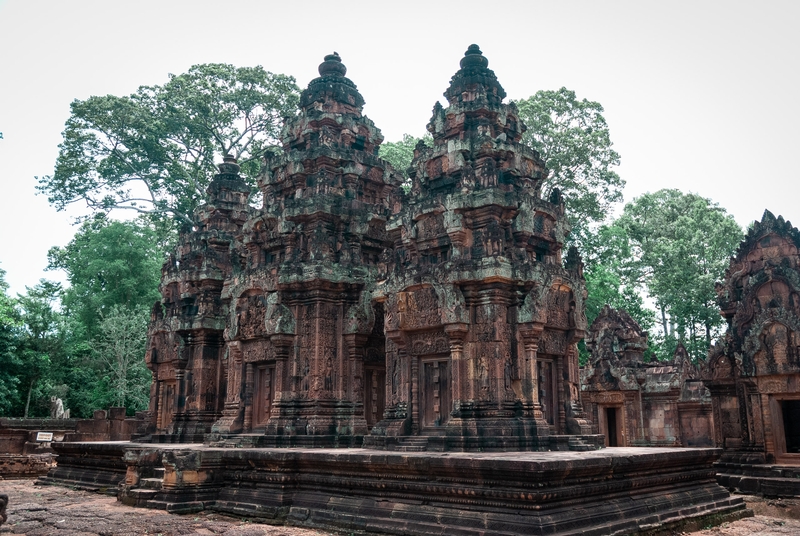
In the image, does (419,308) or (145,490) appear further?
(419,308)

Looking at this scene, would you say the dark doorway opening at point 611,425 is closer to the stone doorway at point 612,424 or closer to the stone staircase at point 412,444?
the stone doorway at point 612,424

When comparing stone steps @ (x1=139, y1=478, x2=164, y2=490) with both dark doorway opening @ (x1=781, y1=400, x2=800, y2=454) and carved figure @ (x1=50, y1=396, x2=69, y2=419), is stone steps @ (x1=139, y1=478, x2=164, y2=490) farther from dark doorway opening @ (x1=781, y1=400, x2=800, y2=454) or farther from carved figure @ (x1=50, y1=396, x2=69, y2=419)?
carved figure @ (x1=50, y1=396, x2=69, y2=419)

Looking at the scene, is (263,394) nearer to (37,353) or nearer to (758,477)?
(758,477)

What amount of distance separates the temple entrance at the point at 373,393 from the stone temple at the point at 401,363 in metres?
0.05

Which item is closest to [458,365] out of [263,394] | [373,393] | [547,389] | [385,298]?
[547,389]

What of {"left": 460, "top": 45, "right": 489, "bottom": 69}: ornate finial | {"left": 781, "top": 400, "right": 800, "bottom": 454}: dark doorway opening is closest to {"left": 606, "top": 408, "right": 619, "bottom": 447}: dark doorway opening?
{"left": 781, "top": 400, "right": 800, "bottom": 454}: dark doorway opening

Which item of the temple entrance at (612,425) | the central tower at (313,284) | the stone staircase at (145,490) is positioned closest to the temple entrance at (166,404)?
the central tower at (313,284)

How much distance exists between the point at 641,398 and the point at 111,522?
54.2 feet

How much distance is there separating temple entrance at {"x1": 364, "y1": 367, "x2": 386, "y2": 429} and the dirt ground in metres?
4.51

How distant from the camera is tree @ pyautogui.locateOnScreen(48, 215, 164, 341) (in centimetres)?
3353

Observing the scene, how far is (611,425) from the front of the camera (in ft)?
71.9

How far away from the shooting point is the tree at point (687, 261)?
31250 millimetres

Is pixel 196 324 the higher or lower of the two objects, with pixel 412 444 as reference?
higher

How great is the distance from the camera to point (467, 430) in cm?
1070
